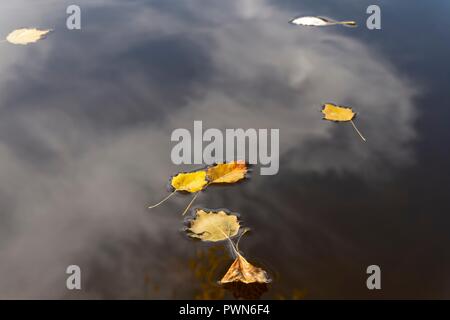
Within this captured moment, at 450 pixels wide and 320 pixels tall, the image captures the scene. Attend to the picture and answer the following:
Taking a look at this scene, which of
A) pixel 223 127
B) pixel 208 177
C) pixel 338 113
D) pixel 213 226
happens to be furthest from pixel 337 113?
pixel 213 226

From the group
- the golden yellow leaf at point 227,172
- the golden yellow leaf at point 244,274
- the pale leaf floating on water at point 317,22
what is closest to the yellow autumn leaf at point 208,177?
the golden yellow leaf at point 227,172

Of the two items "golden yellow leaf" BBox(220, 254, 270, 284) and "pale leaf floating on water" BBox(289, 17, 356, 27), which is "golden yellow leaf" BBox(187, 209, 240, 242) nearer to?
"golden yellow leaf" BBox(220, 254, 270, 284)

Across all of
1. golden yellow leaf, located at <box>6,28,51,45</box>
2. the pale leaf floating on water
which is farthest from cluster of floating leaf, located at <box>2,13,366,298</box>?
golden yellow leaf, located at <box>6,28,51,45</box>

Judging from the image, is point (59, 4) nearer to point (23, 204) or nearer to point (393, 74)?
point (23, 204)

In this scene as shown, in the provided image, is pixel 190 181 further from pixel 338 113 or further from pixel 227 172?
pixel 338 113

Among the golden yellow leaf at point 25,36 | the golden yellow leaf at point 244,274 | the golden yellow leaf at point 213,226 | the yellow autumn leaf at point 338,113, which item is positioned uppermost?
the golden yellow leaf at point 25,36

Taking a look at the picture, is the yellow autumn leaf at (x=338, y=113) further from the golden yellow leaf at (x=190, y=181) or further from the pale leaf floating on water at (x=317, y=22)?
the pale leaf floating on water at (x=317, y=22)
